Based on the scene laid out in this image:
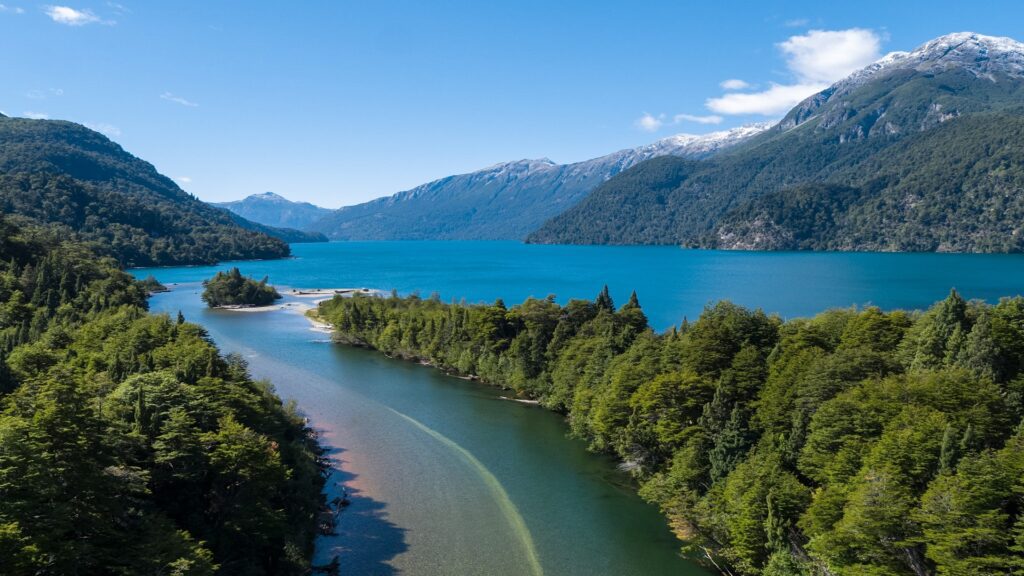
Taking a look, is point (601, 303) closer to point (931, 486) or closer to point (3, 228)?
point (931, 486)

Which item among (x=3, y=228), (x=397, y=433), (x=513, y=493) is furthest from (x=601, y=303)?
(x=3, y=228)

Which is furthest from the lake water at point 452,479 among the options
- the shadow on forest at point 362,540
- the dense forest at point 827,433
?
the dense forest at point 827,433

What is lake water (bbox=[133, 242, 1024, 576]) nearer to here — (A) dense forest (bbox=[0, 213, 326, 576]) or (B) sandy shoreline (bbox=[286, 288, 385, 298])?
(A) dense forest (bbox=[0, 213, 326, 576])

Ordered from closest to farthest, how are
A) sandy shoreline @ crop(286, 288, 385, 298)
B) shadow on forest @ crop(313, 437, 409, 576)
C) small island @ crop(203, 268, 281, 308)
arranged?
shadow on forest @ crop(313, 437, 409, 576), small island @ crop(203, 268, 281, 308), sandy shoreline @ crop(286, 288, 385, 298)

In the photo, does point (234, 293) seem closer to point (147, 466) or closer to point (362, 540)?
point (362, 540)

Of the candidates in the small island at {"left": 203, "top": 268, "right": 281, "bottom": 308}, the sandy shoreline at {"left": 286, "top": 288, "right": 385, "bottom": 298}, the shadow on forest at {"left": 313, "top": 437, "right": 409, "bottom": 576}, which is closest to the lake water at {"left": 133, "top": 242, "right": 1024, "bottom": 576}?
the shadow on forest at {"left": 313, "top": 437, "right": 409, "bottom": 576}

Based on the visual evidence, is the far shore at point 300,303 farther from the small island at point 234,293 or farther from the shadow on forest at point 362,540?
the shadow on forest at point 362,540
